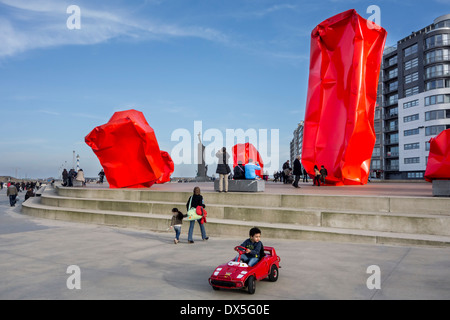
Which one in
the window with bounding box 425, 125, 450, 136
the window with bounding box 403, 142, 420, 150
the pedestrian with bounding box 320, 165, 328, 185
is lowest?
the pedestrian with bounding box 320, 165, 328, 185

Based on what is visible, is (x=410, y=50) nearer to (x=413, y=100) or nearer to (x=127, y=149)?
(x=413, y=100)

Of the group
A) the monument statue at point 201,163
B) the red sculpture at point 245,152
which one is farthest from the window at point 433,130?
the monument statue at point 201,163

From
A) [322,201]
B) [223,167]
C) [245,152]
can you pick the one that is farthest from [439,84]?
[322,201]

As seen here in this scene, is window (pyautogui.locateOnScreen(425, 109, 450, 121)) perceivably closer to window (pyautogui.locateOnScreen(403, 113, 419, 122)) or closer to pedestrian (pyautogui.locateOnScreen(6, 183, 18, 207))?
window (pyautogui.locateOnScreen(403, 113, 419, 122))

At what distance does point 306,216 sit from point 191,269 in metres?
5.22

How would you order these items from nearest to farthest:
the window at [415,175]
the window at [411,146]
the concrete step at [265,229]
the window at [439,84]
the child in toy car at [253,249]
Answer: the child in toy car at [253,249], the concrete step at [265,229], the window at [439,84], the window at [415,175], the window at [411,146]

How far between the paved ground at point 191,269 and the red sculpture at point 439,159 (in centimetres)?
446

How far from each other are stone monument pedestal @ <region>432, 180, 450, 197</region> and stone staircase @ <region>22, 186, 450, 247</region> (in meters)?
1.52

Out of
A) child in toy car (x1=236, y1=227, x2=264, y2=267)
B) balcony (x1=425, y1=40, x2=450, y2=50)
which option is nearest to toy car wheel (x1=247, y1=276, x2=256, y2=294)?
child in toy car (x1=236, y1=227, x2=264, y2=267)

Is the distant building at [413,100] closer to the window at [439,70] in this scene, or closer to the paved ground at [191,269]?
the window at [439,70]

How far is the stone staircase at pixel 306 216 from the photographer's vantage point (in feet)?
32.8

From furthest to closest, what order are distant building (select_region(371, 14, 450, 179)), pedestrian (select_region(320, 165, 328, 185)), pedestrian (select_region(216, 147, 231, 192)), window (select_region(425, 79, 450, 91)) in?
distant building (select_region(371, 14, 450, 179)) → window (select_region(425, 79, 450, 91)) → pedestrian (select_region(320, 165, 328, 185)) → pedestrian (select_region(216, 147, 231, 192))

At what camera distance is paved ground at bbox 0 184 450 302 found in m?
5.84
